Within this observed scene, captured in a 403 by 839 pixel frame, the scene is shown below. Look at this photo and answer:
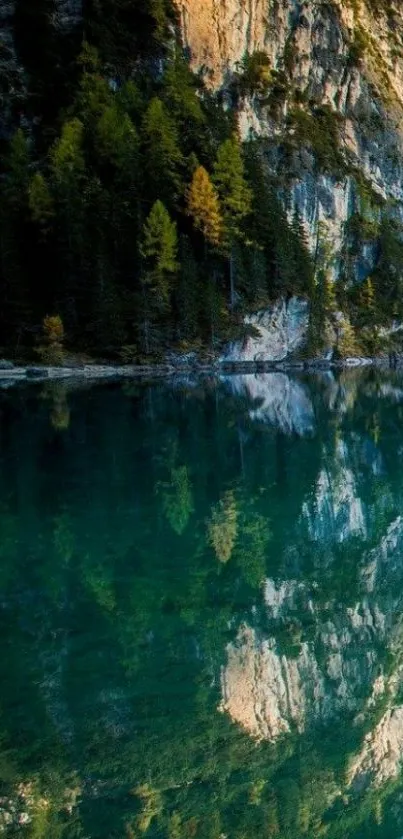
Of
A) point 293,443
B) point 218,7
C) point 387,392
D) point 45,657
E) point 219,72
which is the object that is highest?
point 218,7

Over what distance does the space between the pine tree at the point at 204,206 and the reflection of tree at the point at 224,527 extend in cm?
5920

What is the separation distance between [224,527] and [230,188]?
6781 centimetres

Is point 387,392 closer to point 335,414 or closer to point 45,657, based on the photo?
point 335,414

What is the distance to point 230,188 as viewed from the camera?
80875 millimetres

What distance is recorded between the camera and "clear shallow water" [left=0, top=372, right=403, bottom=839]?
27.1 ft

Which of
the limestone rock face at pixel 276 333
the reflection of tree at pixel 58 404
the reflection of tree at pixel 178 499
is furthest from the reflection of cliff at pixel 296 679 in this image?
the limestone rock face at pixel 276 333

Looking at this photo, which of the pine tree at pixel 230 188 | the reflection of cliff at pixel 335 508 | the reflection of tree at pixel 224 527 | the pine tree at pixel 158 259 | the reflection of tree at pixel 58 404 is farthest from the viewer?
the pine tree at pixel 230 188

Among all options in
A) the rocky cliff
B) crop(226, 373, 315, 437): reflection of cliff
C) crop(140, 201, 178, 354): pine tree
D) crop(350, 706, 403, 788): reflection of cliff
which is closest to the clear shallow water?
crop(350, 706, 403, 788): reflection of cliff

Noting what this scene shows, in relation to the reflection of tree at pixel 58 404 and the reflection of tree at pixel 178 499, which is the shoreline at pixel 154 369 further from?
the reflection of tree at pixel 178 499

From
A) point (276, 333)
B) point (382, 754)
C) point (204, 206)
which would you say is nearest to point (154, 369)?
point (276, 333)

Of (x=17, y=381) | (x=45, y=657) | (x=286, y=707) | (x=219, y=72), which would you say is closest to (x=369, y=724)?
(x=286, y=707)

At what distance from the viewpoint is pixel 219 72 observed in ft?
309

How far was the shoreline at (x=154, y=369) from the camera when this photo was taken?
208 ft

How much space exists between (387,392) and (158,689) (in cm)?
4526
